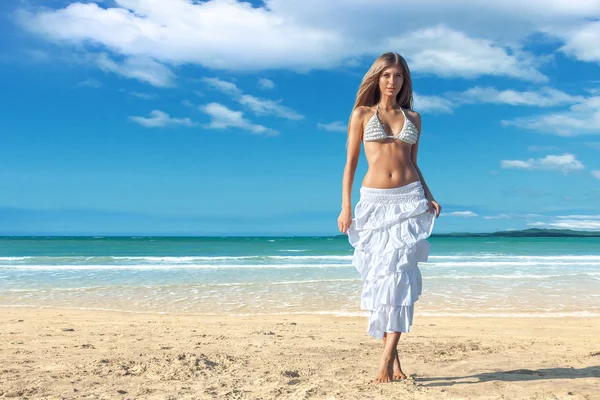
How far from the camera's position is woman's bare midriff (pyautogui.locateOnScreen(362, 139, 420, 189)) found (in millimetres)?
3930

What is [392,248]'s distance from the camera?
12.5 ft

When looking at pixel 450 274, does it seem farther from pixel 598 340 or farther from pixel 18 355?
pixel 18 355

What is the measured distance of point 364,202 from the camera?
157 inches

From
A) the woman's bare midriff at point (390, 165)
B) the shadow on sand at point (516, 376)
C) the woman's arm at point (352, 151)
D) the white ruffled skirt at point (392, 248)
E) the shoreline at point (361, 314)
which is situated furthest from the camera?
the shoreline at point (361, 314)

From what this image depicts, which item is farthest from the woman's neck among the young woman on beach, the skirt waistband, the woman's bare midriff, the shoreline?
the shoreline

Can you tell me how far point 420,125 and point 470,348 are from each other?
9.08 feet

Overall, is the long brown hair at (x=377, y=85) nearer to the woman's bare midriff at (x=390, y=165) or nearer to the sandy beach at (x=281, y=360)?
the woman's bare midriff at (x=390, y=165)

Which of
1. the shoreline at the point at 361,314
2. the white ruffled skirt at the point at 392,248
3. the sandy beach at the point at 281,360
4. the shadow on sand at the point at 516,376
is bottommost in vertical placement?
the shoreline at the point at 361,314

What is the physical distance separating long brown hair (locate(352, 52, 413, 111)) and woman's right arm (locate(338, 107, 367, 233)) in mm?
117

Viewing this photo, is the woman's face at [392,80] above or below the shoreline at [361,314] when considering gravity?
above

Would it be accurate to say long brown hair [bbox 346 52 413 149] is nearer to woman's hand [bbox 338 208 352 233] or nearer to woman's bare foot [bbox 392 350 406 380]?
woman's hand [bbox 338 208 352 233]

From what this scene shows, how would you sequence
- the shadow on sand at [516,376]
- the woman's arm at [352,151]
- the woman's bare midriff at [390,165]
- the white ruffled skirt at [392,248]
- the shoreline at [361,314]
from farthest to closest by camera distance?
the shoreline at [361,314], the shadow on sand at [516,376], the woman's arm at [352,151], the woman's bare midriff at [390,165], the white ruffled skirt at [392,248]

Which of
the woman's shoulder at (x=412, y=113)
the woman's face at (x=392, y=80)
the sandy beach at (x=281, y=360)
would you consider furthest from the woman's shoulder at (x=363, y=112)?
the sandy beach at (x=281, y=360)

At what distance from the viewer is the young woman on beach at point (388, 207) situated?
151 inches
